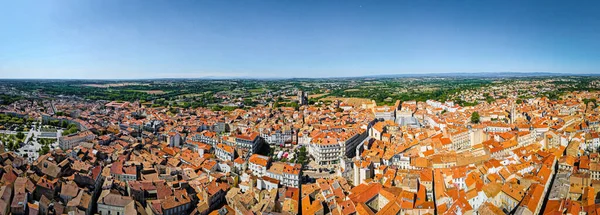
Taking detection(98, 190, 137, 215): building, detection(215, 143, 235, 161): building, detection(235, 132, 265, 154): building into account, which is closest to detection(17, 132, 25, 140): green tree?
detection(215, 143, 235, 161): building

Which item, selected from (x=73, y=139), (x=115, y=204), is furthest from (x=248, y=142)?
(x=73, y=139)

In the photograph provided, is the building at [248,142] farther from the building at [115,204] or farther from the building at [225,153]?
the building at [115,204]

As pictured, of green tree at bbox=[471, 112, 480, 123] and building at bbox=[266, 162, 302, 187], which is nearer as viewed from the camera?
building at bbox=[266, 162, 302, 187]

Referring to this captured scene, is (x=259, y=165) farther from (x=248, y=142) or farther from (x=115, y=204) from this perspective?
(x=115, y=204)

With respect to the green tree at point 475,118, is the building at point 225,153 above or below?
below

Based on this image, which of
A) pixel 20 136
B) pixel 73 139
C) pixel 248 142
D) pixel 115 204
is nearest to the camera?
pixel 115 204

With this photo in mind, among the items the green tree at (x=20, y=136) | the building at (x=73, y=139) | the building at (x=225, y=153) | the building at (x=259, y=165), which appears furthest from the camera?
the green tree at (x=20, y=136)

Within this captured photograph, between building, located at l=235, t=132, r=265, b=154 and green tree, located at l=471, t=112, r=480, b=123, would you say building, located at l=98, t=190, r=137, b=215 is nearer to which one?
building, located at l=235, t=132, r=265, b=154

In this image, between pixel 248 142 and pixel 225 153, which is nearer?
pixel 225 153

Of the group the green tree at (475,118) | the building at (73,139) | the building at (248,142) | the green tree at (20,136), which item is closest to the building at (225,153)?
the building at (248,142)

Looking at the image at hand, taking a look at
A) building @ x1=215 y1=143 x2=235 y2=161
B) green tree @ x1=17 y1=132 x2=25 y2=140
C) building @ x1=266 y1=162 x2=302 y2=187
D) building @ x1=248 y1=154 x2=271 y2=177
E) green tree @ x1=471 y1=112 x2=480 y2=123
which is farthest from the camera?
green tree @ x1=471 y1=112 x2=480 y2=123

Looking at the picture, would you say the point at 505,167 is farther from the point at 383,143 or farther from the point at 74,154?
the point at 74,154
